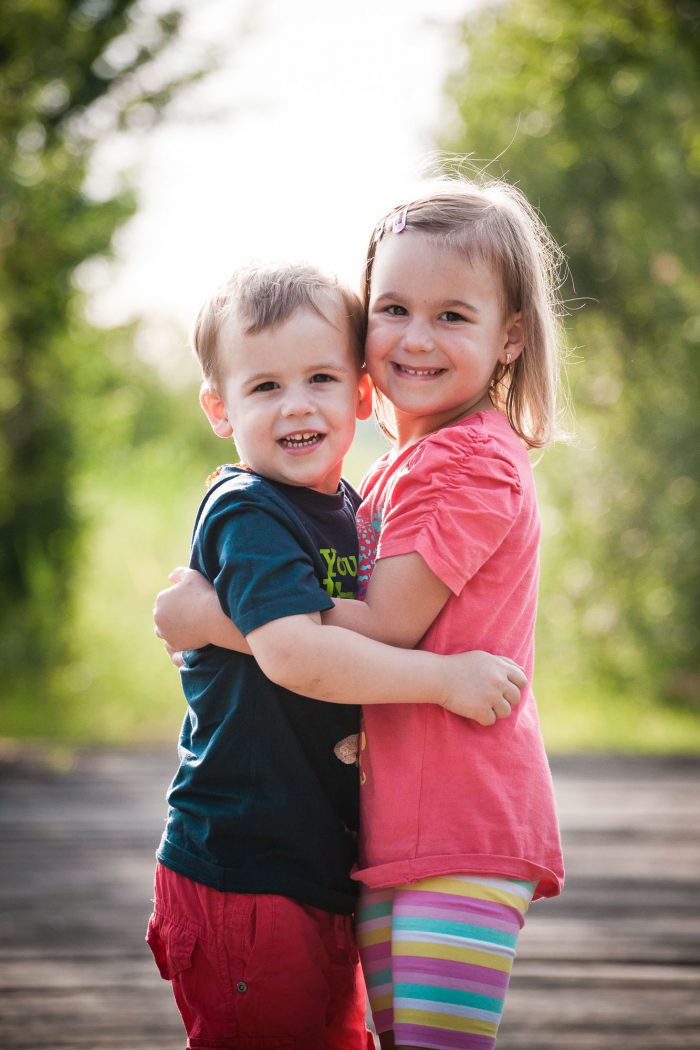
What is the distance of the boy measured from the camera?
1.47 meters

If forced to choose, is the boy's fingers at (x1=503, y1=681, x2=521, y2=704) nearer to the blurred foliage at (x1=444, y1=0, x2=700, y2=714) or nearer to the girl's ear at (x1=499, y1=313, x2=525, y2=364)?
the girl's ear at (x1=499, y1=313, x2=525, y2=364)

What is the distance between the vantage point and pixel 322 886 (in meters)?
1.54

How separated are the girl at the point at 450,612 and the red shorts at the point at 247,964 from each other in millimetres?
89

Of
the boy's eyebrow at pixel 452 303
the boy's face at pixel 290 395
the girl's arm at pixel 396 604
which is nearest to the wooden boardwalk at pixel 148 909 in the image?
the girl's arm at pixel 396 604

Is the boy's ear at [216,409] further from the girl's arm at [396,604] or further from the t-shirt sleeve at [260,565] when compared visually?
the girl's arm at [396,604]

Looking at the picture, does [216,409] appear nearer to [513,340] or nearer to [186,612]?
[186,612]

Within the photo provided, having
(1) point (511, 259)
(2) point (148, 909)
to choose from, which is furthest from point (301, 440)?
(2) point (148, 909)

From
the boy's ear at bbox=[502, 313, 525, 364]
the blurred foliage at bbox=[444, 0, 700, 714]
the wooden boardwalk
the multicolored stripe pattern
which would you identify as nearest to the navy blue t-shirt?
the multicolored stripe pattern

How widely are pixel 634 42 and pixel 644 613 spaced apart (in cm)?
291

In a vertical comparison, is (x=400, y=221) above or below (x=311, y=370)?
above

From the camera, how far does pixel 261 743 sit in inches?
59.8

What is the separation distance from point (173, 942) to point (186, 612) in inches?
17.3

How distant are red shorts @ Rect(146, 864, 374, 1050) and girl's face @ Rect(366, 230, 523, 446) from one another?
2.30 ft

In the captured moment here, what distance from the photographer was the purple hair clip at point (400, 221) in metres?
1.59
